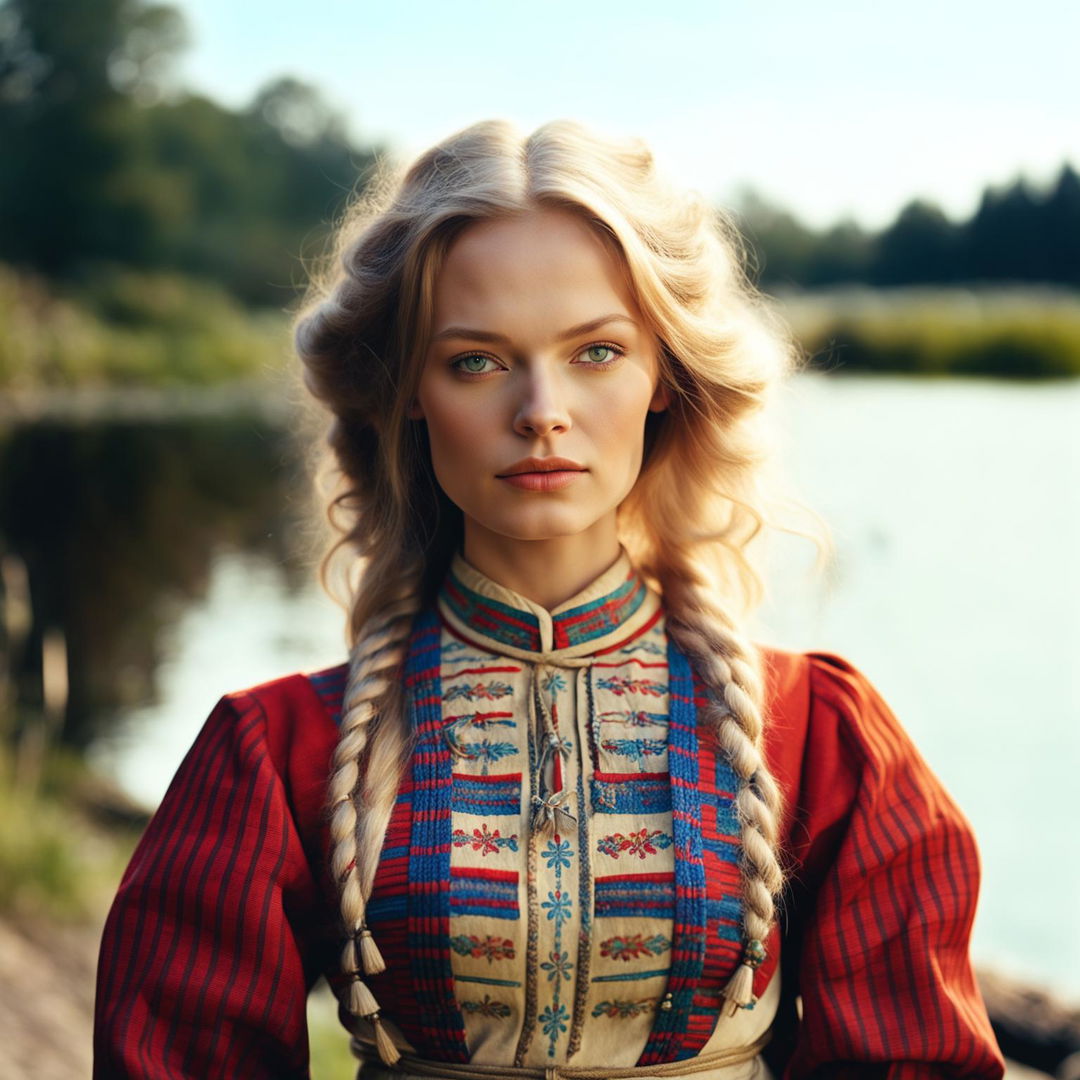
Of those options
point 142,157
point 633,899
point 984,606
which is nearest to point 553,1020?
point 633,899

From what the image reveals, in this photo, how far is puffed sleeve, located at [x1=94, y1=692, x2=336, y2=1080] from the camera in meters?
1.50

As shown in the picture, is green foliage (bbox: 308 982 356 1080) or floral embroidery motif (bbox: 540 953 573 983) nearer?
floral embroidery motif (bbox: 540 953 573 983)

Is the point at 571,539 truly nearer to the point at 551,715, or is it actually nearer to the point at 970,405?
the point at 551,715

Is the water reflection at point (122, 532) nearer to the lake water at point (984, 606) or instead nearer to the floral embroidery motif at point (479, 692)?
the lake water at point (984, 606)

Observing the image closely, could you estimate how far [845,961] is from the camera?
1.55 meters

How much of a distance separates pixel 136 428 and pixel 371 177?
1410 cm

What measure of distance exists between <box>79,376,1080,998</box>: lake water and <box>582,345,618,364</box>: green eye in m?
2.00

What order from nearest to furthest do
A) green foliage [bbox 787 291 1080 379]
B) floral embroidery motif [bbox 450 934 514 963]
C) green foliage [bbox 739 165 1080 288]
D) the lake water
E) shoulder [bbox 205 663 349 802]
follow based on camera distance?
floral embroidery motif [bbox 450 934 514 963], shoulder [bbox 205 663 349 802], green foliage [bbox 739 165 1080 288], green foliage [bbox 787 291 1080 379], the lake water

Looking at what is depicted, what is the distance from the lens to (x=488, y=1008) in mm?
1521

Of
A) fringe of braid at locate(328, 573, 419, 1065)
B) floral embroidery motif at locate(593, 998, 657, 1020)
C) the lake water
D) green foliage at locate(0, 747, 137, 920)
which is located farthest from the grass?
green foliage at locate(0, 747, 137, 920)

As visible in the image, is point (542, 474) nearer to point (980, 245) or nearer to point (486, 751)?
point (486, 751)

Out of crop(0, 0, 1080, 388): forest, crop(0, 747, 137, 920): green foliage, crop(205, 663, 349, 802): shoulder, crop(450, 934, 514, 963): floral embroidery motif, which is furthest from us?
crop(0, 0, 1080, 388): forest

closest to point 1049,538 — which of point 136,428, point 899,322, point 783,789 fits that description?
point 899,322

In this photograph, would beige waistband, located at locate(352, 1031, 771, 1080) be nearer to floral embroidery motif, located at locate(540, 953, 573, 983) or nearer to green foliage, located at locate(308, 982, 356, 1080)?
floral embroidery motif, located at locate(540, 953, 573, 983)
